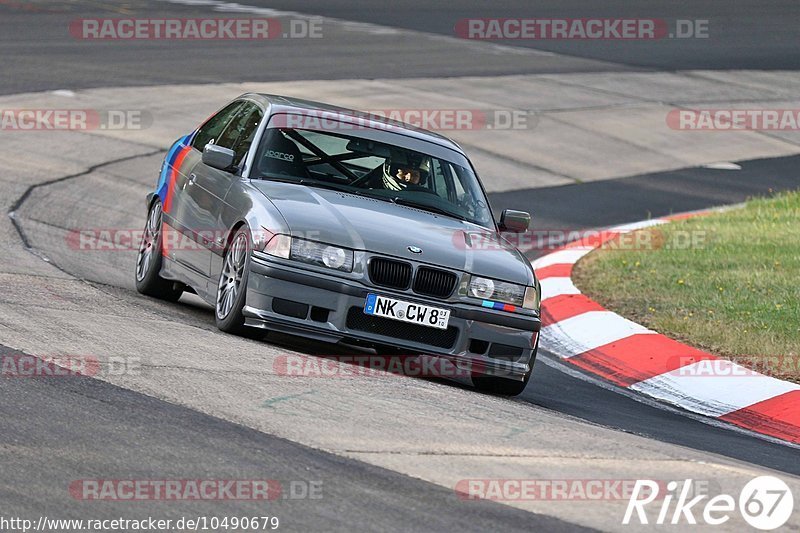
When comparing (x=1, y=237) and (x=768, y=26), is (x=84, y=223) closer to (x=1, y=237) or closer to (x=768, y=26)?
(x=1, y=237)

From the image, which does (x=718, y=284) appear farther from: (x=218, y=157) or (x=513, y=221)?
(x=218, y=157)

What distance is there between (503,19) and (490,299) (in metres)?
25.1

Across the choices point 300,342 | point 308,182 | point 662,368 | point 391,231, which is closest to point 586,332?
point 662,368

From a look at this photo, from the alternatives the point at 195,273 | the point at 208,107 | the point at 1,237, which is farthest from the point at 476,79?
the point at 195,273

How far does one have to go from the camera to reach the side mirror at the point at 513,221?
944cm

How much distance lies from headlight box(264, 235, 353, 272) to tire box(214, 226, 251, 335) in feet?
0.74

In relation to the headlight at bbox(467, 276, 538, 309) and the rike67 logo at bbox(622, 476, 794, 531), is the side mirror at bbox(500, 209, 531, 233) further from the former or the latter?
the rike67 logo at bbox(622, 476, 794, 531)

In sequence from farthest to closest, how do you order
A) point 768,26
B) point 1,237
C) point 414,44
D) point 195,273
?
1. point 768,26
2. point 414,44
3. point 1,237
4. point 195,273

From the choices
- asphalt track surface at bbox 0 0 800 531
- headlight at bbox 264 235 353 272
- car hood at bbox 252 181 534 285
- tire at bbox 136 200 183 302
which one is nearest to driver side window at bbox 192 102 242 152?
tire at bbox 136 200 183 302

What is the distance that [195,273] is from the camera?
9.23m

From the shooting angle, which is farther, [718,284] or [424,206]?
[718,284]

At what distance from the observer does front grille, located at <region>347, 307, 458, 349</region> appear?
25.9 feet

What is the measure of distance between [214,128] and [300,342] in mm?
2084

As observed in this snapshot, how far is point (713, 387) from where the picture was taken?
363 inches
